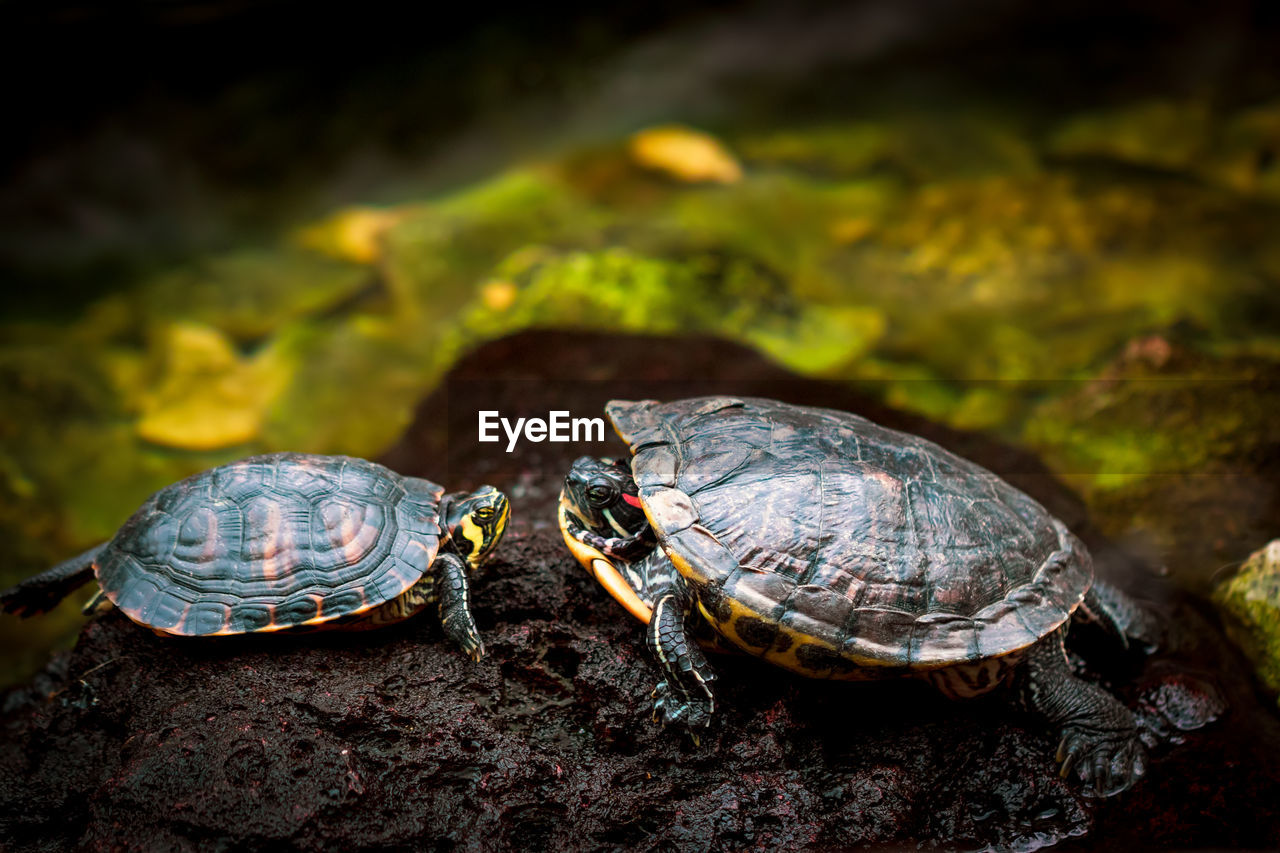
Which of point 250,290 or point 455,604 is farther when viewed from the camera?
point 250,290

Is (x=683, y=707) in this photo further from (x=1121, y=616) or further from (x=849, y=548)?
(x=1121, y=616)

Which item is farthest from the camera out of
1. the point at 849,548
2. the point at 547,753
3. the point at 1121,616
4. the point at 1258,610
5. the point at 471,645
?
the point at 1258,610

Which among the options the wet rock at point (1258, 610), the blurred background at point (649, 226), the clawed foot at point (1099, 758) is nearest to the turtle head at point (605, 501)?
the clawed foot at point (1099, 758)

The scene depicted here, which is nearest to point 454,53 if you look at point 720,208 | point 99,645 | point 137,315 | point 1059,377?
point 720,208

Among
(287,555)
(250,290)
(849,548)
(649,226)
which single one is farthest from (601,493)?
(250,290)

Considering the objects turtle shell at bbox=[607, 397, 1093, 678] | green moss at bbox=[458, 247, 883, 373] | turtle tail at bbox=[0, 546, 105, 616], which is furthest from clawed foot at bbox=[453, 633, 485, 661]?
green moss at bbox=[458, 247, 883, 373]
